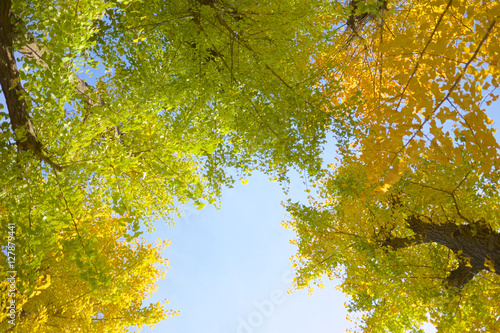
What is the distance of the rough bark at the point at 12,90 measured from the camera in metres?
4.21

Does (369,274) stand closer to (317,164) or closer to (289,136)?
(317,164)

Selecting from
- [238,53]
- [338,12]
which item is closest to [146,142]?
[238,53]

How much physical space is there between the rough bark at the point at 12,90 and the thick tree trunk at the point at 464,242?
21.1 ft

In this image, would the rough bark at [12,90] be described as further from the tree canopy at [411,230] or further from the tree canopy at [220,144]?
the tree canopy at [411,230]

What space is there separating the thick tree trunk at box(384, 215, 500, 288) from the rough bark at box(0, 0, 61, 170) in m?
6.43

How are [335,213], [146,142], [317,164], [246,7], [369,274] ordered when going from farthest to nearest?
1. [335,213]
2. [369,274]
3. [246,7]
4. [317,164]
5. [146,142]

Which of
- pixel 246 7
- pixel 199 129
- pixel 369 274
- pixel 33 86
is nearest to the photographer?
pixel 33 86

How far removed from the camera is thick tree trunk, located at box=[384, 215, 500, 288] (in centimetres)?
516

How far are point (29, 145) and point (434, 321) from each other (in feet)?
25.3

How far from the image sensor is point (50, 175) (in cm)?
413

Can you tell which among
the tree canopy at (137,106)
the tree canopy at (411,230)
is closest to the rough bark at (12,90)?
the tree canopy at (137,106)

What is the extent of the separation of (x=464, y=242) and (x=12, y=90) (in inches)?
303

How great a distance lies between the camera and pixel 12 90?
4.47 meters

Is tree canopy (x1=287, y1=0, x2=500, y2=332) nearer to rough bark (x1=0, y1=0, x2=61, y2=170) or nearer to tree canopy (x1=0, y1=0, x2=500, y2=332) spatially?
tree canopy (x1=0, y1=0, x2=500, y2=332)
